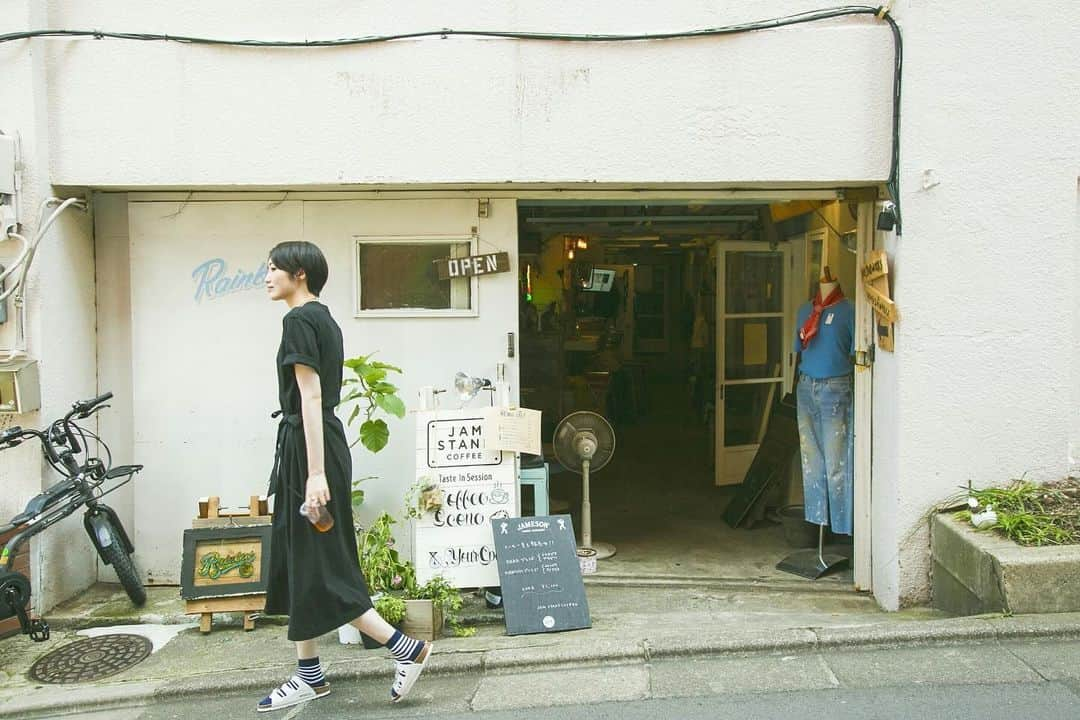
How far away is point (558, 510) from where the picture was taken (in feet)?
27.2

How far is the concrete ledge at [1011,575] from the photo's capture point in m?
5.03

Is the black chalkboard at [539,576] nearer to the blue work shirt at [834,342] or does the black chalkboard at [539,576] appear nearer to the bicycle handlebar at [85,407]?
the blue work shirt at [834,342]

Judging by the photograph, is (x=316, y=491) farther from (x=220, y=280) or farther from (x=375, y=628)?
(x=220, y=280)

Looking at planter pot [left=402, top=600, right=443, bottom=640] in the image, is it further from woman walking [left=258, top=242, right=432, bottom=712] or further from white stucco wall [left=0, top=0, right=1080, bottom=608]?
white stucco wall [left=0, top=0, right=1080, bottom=608]

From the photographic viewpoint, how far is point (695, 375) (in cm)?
1407

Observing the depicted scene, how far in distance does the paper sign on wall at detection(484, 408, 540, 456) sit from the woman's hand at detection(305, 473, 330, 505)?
1693 mm

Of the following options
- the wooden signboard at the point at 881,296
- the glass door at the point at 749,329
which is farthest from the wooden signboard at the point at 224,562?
the glass door at the point at 749,329

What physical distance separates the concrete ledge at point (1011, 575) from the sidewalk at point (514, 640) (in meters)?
0.10

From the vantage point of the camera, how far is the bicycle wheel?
19.5 ft

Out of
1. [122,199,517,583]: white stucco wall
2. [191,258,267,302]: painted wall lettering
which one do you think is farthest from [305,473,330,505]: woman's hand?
[191,258,267,302]: painted wall lettering

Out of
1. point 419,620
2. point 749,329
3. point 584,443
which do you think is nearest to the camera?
point 419,620

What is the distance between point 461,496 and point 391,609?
915 mm

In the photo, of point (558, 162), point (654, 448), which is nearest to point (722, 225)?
point (654, 448)

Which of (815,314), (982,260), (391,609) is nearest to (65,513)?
(391,609)
